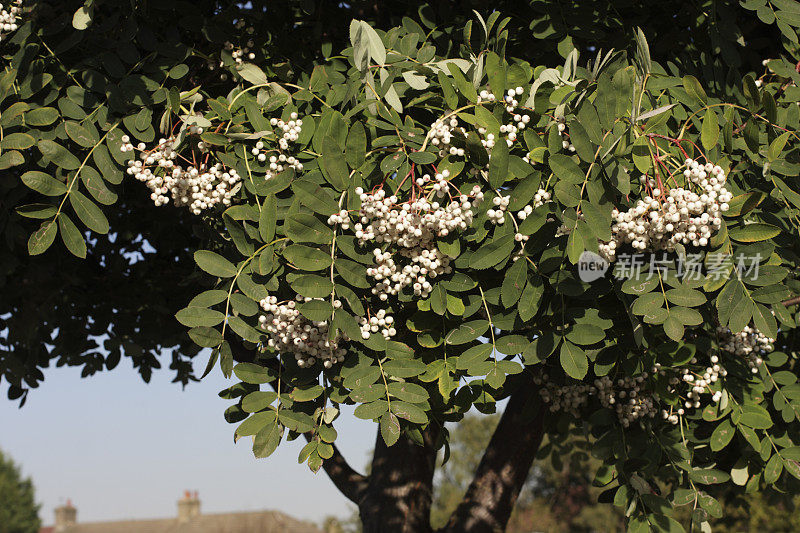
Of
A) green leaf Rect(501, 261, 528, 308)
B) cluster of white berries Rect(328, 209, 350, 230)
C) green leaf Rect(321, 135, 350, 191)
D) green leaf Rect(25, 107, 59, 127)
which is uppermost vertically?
green leaf Rect(25, 107, 59, 127)

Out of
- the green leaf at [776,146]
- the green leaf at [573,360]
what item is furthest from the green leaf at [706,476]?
the green leaf at [776,146]

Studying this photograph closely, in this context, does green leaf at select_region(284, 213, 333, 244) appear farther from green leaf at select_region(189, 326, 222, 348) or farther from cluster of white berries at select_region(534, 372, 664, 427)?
cluster of white berries at select_region(534, 372, 664, 427)

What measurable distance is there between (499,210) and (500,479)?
2689 mm

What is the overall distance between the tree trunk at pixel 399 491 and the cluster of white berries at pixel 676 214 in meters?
2.30

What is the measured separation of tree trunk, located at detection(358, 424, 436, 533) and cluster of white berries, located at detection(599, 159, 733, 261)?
7.55ft

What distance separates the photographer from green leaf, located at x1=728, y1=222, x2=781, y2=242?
2475 millimetres

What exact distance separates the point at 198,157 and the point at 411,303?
38.6 inches

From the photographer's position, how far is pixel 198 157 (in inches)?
109

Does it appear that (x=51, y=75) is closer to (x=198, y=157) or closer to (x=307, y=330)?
(x=198, y=157)

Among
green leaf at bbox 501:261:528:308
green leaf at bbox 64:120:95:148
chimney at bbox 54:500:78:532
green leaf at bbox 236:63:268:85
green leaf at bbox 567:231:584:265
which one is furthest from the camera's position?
chimney at bbox 54:500:78:532

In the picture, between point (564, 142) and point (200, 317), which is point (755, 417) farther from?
point (200, 317)

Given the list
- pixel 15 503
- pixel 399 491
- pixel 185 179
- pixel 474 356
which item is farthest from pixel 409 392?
pixel 15 503

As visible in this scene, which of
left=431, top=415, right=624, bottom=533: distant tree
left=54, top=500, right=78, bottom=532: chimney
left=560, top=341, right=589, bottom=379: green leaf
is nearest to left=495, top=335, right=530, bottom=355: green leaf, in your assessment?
left=560, top=341, right=589, bottom=379: green leaf

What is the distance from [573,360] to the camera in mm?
2469
